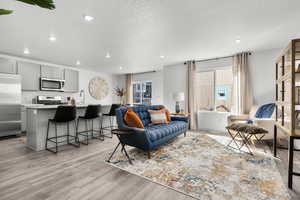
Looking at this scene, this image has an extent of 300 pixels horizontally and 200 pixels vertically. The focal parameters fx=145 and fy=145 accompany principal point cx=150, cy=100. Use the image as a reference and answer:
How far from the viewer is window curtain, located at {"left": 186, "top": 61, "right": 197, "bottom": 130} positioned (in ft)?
17.1

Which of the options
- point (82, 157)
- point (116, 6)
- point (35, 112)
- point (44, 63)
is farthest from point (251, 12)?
point (44, 63)

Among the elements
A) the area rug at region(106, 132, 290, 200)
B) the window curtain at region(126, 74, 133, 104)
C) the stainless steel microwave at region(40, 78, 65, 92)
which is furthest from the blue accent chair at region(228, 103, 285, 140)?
the stainless steel microwave at region(40, 78, 65, 92)

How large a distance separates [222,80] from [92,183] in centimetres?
486

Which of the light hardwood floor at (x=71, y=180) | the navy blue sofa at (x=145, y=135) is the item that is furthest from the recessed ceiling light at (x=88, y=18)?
the light hardwood floor at (x=71, y=180)

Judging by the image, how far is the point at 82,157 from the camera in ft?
8.91

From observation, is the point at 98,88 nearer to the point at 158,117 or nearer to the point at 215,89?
the point at 158,117

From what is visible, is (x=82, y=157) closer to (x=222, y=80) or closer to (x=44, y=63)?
(x=44, y=63)

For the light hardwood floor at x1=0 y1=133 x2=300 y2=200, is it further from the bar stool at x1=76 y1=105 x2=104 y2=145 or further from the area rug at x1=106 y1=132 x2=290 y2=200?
the bar stool at x1=76 y1=105 x2=104 y2=145

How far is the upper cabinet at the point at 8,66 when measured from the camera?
415 cm

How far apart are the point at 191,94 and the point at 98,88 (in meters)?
4.53

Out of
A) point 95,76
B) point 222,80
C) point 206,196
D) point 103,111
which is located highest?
point 95,76

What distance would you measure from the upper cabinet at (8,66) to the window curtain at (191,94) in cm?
561

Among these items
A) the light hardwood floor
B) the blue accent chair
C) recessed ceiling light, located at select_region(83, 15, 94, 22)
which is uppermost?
recessed ceiling light, located at select_region(83, 15, 94, 22)

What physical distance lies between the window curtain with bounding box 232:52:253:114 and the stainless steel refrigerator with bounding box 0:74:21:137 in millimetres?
6529
